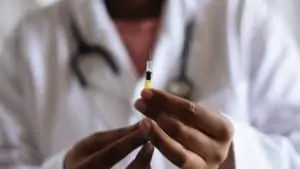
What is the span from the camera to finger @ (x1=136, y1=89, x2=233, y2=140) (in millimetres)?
766

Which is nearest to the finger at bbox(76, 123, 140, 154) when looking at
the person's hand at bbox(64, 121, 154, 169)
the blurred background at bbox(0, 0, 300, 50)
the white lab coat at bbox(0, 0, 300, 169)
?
the person's hand at bbox(64, 121, 154, 169)

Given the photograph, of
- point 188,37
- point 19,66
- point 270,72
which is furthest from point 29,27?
point 270,72

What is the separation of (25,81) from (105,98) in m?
0.12

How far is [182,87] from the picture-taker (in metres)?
1.02

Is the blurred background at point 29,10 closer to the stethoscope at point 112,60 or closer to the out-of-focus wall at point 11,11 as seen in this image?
the out-of-focus wall at point 11,11

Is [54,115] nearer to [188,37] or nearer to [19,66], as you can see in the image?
[19,66]

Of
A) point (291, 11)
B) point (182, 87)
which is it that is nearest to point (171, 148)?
point (182, 87)

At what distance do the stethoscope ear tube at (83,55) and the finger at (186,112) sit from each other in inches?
10.4

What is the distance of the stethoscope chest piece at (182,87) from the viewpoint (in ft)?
3.33

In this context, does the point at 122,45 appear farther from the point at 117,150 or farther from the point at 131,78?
the point at 117,150

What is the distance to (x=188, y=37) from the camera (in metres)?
1.06

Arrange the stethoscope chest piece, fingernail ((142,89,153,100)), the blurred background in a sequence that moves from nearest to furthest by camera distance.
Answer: fingernail ((142,89,153,100)) < the stethoscope chest piece < the blurred background

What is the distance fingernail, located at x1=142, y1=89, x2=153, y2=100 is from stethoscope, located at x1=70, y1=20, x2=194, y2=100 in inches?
10.1

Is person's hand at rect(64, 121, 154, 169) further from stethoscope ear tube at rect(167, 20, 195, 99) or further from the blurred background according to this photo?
the blurred background
